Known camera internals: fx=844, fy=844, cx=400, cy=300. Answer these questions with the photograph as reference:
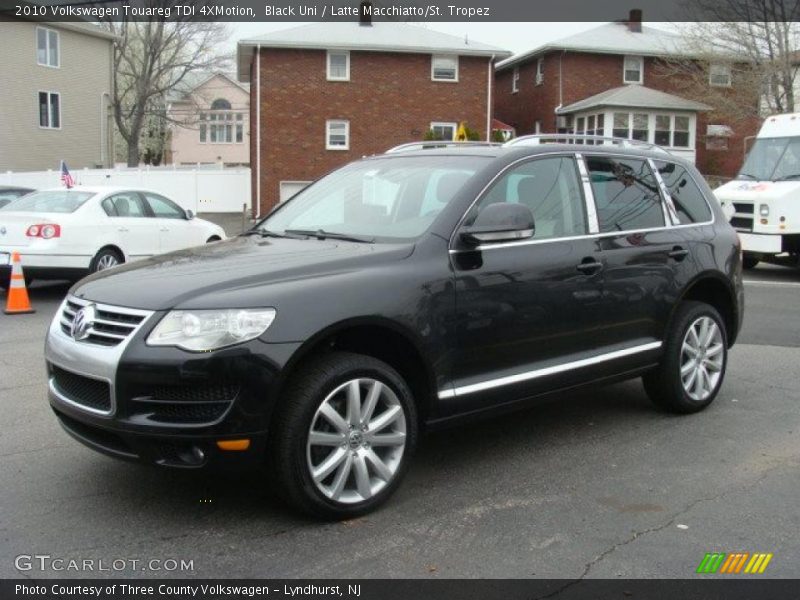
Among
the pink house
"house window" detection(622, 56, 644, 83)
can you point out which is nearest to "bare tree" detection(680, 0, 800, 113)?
"house window" detection(622, 56, 644, 83)

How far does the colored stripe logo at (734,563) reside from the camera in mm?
3592

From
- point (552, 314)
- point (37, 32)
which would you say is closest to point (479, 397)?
point (552, 314)

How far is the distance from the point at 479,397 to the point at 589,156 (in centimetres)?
184

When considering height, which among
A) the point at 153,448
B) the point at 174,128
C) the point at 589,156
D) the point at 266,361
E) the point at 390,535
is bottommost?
the point at 390,535

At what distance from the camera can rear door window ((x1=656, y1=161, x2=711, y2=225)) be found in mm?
5852

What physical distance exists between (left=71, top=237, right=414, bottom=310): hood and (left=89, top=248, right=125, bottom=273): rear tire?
7275 mm

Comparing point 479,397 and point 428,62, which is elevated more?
point 428,62

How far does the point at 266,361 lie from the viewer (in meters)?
3.63

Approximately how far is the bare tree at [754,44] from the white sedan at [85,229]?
25.6m

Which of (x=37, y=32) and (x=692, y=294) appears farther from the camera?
(x=37, y=32)

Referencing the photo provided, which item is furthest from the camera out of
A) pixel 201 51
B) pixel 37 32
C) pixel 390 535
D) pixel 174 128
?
pixel 174 128

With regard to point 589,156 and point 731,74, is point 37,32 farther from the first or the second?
point 589,156

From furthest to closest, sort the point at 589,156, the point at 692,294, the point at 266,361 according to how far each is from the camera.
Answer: the point at 692,294 → the point at 589,156 → the point at 266,361

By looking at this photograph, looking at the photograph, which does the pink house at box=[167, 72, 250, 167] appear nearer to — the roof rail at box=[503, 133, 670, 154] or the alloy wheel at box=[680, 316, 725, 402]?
the roof rail at box=[503, 133, 670, 154]
